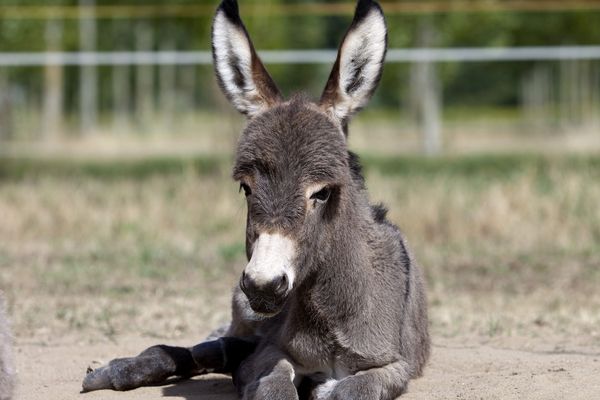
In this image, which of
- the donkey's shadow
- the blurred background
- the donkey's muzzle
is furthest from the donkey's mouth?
the blurred background

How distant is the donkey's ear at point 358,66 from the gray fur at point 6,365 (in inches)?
83.2

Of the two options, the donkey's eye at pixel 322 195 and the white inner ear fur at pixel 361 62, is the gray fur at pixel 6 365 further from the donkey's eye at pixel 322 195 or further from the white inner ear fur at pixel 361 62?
the white inner ear fur at pixel 361 62

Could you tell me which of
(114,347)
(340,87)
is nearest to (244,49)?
(340,87)

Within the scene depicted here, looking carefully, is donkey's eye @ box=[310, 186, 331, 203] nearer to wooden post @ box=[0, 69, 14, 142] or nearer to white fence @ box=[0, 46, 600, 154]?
white fence @ box=[0, 46, 600, 154]

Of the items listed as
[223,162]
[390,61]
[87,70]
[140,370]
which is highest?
[87,70]

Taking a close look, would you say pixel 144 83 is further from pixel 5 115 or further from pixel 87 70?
pixel 5 115

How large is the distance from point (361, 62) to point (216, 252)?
7221mm

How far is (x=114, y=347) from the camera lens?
8016 mm

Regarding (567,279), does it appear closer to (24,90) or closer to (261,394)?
(261,394)

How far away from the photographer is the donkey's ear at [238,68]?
5.84 metres

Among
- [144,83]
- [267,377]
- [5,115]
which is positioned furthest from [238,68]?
[144,83]

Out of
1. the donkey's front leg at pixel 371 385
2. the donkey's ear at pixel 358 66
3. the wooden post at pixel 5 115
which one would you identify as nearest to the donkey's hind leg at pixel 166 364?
the donkey's front leg at pixel 371 385

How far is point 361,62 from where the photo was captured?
5.76 m

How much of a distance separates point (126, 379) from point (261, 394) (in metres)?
1.29
